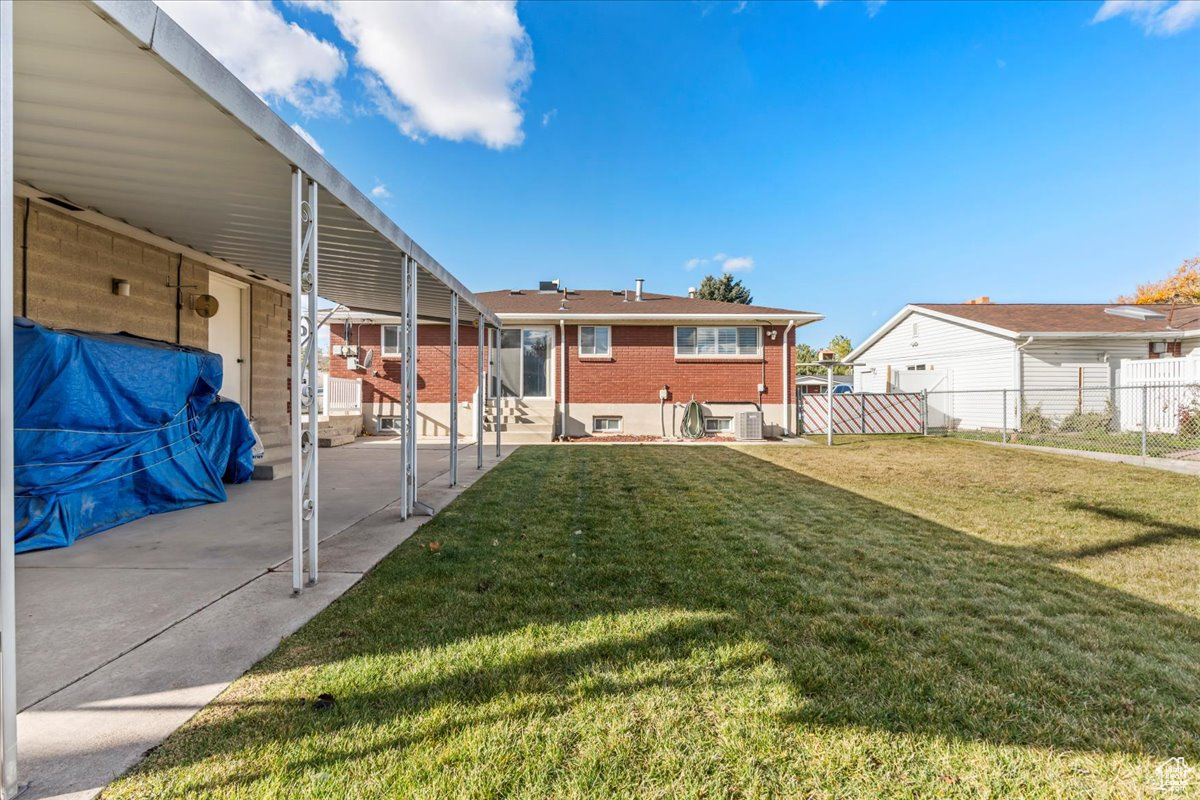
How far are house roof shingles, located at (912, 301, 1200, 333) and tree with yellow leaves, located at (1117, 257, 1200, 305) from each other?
841cm

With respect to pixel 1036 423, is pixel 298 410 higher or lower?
higher

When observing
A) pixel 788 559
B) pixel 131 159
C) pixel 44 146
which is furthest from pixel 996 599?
pixel 44 146

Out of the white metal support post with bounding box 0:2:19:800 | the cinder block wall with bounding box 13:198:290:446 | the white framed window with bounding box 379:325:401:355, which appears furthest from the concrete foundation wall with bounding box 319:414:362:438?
the white metal support post with bounding box 0:2:19:800

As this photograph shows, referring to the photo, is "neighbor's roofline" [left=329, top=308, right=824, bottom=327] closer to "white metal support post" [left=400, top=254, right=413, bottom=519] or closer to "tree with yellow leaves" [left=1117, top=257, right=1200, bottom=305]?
"white metal support post" [left=400, top=254, right=413, bottom=519]

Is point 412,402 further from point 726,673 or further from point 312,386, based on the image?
point 726,673

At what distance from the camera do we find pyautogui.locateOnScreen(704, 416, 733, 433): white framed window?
14188mm

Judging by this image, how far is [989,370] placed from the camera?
16438 millimetres

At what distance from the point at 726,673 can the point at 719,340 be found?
41.8 feet

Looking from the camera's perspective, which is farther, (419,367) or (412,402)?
(419,367)

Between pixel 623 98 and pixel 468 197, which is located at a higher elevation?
pixel 623 98

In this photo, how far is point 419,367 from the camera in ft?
45.8

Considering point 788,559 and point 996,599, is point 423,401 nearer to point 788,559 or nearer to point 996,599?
point 788,559

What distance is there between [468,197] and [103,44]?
51.5ft

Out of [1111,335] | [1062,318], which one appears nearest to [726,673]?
[1111,335]
